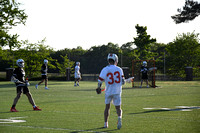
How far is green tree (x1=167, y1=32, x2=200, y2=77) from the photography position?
58688mm

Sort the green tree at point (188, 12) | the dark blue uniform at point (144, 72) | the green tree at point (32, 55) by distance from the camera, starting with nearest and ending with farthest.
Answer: the green tree at point (188, 12)
the dark blue uniform at point (144, 72)
the green tree at point (32, 55)

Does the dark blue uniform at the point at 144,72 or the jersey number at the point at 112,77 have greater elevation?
the dark blue uniform at the point at 144,72

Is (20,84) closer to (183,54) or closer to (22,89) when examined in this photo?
(22,89)

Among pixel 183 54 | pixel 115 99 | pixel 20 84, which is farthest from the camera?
pixel 183 54

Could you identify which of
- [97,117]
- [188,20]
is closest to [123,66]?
[188,20]

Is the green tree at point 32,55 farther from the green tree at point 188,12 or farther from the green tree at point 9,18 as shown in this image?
the green tree at point 188,12

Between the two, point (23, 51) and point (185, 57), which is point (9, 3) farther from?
point (185, 57)

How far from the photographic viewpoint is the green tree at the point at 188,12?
1622cm

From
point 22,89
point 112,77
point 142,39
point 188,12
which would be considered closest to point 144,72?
point 188,12

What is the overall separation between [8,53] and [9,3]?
6823mm

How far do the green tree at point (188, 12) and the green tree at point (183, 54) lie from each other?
4091 centimetres

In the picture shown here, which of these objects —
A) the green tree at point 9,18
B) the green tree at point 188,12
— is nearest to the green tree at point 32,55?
the green tree at point 9,18

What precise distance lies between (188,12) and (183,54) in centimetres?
Answer: 4570

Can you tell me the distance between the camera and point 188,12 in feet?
53.8
